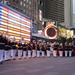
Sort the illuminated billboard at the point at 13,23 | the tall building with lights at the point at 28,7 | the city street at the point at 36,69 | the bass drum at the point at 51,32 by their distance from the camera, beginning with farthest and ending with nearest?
the tall building with lights at the point at 28,7 < the bass drum at the point at 51,32 < the illuminated billboard at the point at 13,23 < the city street at the point at 36,69

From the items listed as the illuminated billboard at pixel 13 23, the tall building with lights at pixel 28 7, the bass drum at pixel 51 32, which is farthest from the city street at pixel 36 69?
the tall building with lights at pixel 28 7

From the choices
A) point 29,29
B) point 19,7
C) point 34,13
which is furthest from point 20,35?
point 34,13

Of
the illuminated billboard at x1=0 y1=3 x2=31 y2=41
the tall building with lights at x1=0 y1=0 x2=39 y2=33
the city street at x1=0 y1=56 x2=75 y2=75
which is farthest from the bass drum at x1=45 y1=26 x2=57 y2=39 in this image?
the tall building with lights at x1=0 y1=0 x2=39 y2=33

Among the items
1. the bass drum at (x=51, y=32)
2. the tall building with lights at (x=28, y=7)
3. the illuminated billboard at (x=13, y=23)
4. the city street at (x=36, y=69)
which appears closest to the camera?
the city street at (x=36, y=69)

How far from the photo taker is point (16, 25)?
76.0ft

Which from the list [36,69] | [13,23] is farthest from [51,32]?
[36,69]

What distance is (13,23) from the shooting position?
22.5 m

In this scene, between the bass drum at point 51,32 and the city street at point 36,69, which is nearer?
the city street at point 36,69

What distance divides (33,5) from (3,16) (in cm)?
9699

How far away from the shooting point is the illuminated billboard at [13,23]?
2027cm

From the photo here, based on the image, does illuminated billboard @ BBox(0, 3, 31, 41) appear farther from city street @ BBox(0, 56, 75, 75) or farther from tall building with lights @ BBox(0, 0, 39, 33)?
tall building with lights @ BBox(0, 0, 39, 33)

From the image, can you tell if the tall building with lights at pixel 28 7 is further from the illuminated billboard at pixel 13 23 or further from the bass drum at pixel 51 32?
the illuminated billboard at pixel 13 23

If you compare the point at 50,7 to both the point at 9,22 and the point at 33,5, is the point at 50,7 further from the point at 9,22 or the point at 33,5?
the point at 9,22

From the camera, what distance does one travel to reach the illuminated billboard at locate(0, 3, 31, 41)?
798 inches
